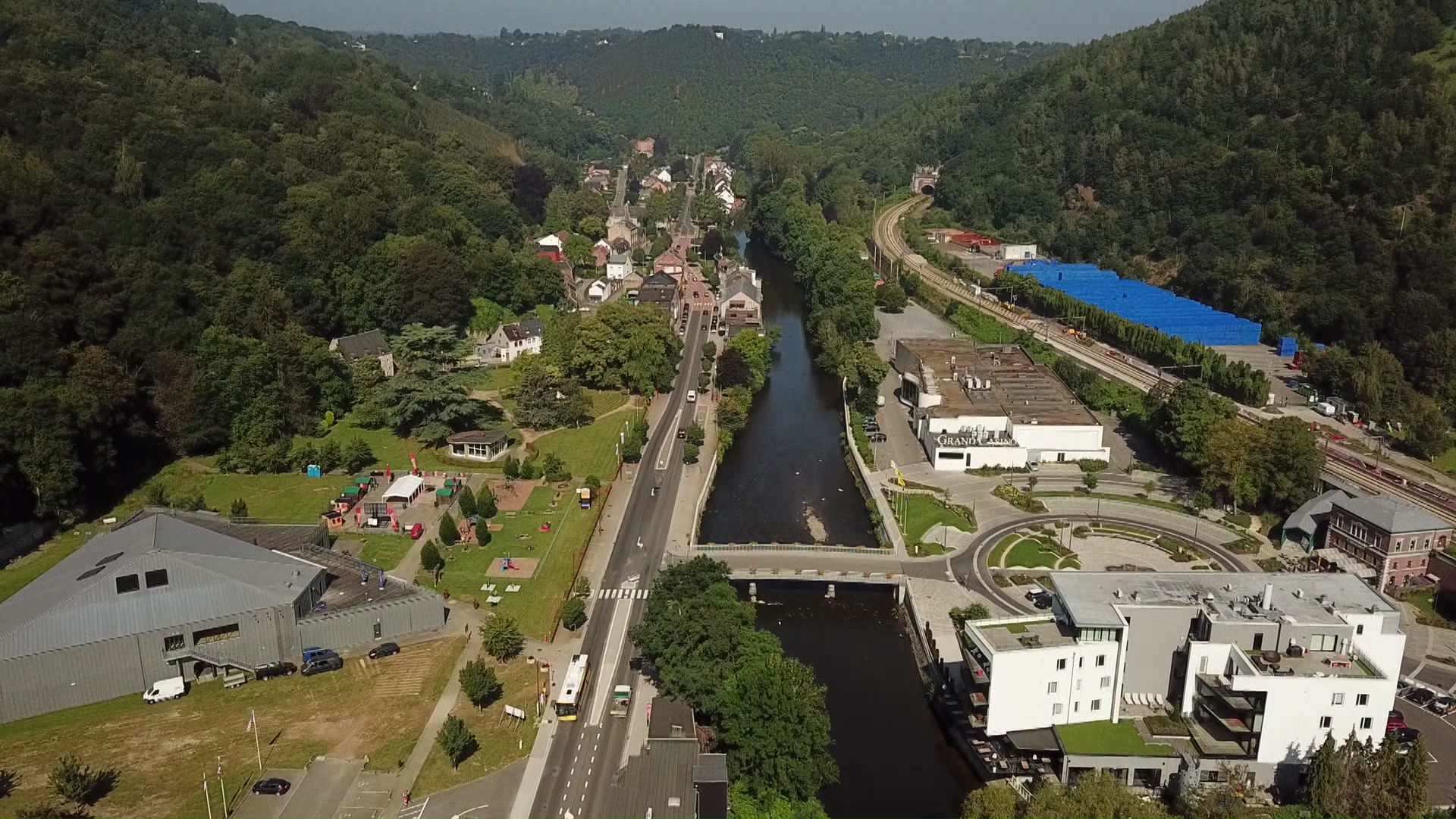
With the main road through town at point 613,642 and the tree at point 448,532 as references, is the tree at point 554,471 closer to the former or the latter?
the main road through town at point 613,642

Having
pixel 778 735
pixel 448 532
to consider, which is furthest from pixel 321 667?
pixel 778 735

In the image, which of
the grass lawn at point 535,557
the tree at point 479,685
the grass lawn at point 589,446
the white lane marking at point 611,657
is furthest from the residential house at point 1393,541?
the tree at point 479,685

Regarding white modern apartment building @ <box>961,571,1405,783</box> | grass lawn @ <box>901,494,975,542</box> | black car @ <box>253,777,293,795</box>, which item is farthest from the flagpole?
grass lawn @ <box>901,494,975,542</box>

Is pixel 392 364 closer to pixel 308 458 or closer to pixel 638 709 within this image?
pixel 308 458

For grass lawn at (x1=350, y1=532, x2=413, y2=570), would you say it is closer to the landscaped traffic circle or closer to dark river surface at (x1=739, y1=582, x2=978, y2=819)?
dark river surface at (x1=739, y1=582, x2=978, y2=819)

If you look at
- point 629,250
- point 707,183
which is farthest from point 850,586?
point 707,183

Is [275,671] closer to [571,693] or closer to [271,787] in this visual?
[271,787]
